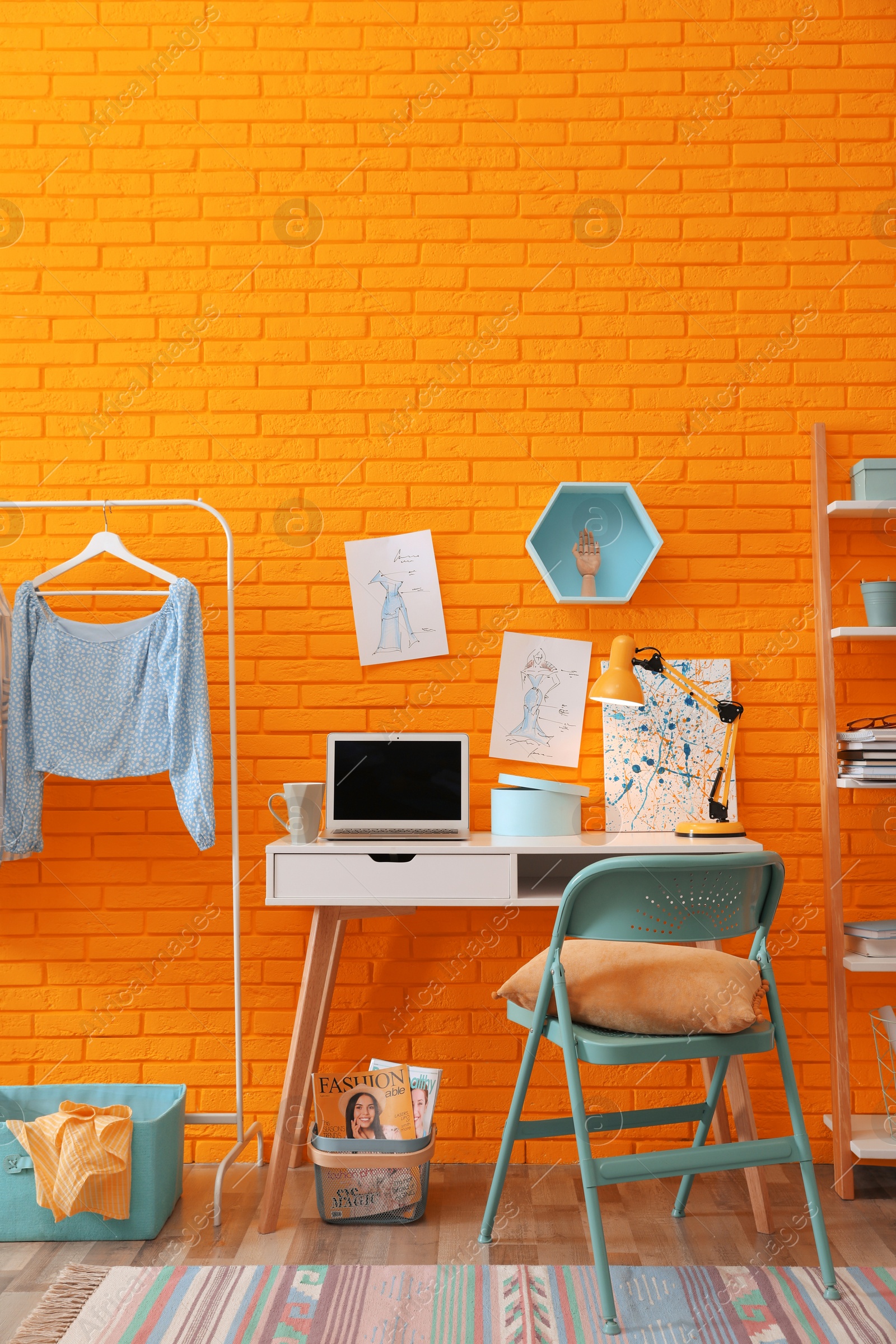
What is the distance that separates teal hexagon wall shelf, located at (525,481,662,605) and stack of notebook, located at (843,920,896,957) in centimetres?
96

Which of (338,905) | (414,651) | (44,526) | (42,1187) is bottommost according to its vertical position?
(42,1187)

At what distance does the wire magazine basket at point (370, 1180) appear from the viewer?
201 centimetres

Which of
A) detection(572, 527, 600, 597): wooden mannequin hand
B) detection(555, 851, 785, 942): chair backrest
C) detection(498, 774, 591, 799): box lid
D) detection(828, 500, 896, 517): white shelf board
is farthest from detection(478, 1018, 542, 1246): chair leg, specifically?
detection(828, 500, 896, 517): white shelf board

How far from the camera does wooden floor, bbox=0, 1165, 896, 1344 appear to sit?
189 cm

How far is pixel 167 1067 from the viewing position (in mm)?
2445

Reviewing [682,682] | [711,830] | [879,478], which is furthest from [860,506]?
[711,830]

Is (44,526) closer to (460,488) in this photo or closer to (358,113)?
(460,488)

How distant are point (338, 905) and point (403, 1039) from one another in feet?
1.93

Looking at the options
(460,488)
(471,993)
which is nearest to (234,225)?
(460,488)

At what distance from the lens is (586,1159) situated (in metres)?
1.64

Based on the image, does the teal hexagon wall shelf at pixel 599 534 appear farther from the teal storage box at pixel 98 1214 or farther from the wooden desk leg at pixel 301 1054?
the teal storage box at pixel 98 1214

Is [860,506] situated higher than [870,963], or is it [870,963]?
[860,506]

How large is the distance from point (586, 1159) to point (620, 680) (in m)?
1.02

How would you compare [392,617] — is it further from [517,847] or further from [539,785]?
[517,847]
